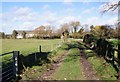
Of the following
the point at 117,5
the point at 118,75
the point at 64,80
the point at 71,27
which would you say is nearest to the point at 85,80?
the point at 64,80

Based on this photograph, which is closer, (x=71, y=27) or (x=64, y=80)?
(x=64, y=80)

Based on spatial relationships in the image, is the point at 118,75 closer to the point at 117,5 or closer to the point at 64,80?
the point at 64,80

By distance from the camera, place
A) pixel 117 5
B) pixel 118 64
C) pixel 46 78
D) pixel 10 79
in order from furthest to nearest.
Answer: pixel 117 5 < pixel 118 64 < pixel 46 78 < pixel 10 79

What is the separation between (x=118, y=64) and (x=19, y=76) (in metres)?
4.92

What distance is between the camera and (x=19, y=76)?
12492mm

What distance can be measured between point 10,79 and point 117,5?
16522 mm

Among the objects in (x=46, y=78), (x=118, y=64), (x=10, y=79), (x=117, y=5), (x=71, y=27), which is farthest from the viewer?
(x=71, y=27)

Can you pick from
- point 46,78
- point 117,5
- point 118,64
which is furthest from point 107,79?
point 117,5

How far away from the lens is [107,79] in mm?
11977

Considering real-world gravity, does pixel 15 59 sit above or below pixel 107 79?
above

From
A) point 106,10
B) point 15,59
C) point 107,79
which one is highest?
point 106,10

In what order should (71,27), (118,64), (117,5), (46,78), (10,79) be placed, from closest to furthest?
(10,79)
(46,78)
(118,64)
(117,5)
(71,27)

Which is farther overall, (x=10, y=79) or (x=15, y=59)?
(x=15, y=59)

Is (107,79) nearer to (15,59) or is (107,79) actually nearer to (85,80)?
(85,80)
